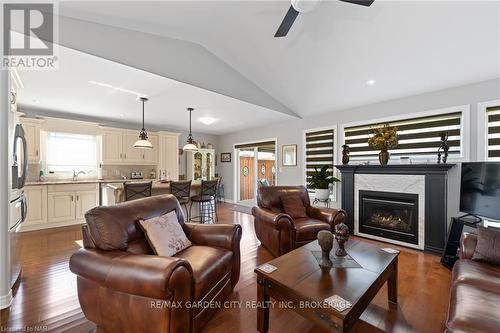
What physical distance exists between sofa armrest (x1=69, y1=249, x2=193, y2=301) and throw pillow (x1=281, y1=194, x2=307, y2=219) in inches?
86.9

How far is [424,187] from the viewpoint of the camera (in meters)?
3.36

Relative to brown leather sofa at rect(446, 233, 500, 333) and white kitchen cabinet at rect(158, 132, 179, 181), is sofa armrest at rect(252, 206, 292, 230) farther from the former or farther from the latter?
white kitchen cabinet at rect(158, 132, 179, 181)

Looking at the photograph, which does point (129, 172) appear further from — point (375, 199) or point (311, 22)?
point (375, 199)

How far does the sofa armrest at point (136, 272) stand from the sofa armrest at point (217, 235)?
0.65 m

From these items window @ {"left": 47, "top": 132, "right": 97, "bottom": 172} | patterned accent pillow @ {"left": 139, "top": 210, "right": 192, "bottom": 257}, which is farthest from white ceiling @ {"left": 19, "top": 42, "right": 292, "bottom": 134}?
patterned accent pillow @ {"left": 139, "top": 210, "right": 192, "bottom": 257}

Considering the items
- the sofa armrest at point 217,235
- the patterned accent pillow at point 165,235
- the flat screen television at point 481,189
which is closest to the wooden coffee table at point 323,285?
the sofa armrest at point 217,235

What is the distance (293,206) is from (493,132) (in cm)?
302

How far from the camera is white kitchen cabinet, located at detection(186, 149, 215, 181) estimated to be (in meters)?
7.04

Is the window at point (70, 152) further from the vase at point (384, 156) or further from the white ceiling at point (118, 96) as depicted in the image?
the vase at point (384, 156)

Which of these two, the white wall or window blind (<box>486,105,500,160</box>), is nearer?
window blind (<box>486,105,500,160</box>)

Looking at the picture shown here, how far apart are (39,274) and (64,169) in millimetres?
3395

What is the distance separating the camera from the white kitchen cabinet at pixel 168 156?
6.14 m

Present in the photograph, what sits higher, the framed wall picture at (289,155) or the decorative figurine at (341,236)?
the framed wall picture at (289,155)

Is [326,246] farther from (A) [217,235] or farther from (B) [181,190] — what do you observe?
Answer: (B) [181,190]
